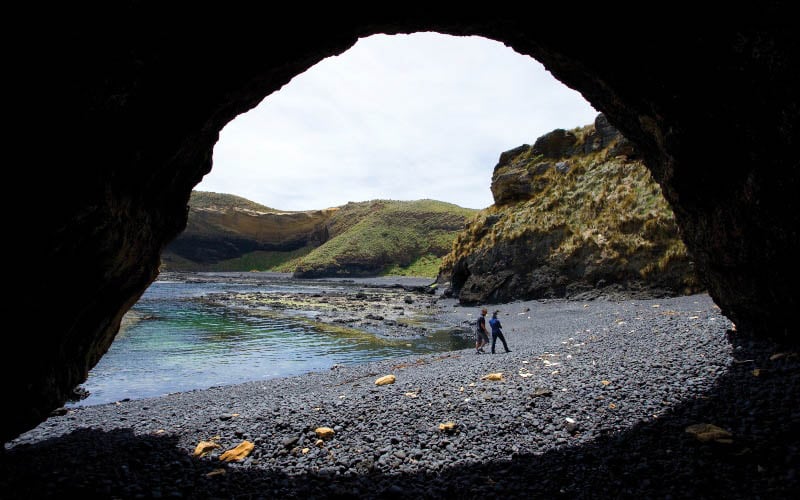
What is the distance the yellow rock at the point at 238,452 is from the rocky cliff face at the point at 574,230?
26.5 metres

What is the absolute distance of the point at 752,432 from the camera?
232 inches

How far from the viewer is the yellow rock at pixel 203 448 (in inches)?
314

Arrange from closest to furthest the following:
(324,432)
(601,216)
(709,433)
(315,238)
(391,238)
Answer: (709,433) → (324,432) → (601,216) → (391,238) → (315,238)

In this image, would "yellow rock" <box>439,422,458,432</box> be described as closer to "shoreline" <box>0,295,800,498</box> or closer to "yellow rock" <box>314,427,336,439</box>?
"shoreline" <box>0,295,800,498</box>

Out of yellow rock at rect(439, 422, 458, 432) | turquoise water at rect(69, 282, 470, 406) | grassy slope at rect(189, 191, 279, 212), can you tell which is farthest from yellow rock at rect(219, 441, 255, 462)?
grassy slope at rect(189, 191, 279, 212)

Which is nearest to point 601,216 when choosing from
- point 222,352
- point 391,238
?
point 222,352

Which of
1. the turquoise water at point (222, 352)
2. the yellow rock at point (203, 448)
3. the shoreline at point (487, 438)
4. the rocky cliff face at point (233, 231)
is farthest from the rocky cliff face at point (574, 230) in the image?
the rocky cliff face at point (233, 231)

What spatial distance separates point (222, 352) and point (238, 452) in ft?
56.0

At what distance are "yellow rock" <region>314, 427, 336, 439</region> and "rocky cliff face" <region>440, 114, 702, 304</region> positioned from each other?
2525 centimetres

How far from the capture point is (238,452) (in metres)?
7.83

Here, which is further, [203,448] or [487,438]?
[203,448]

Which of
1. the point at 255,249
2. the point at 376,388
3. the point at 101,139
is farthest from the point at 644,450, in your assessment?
the point at 255,249

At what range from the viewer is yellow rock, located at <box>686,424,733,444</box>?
5853 mm

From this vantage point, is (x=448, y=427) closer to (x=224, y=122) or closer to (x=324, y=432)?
(x=324, y=432)
